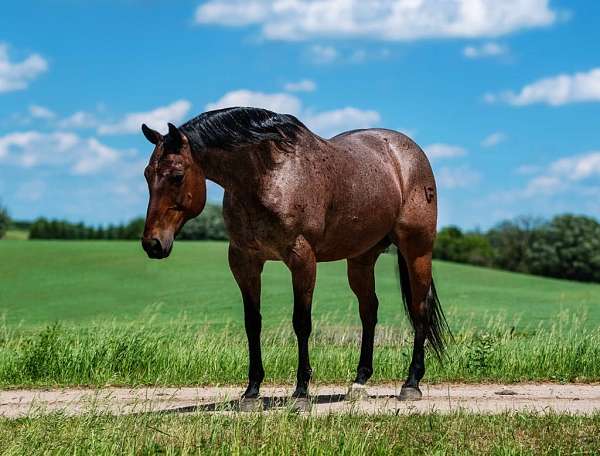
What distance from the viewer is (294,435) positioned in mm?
6926

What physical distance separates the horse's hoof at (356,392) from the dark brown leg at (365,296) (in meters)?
0.15

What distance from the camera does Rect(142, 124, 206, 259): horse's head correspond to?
756 centimetres

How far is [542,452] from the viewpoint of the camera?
696cm

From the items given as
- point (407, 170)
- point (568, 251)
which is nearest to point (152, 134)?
point (407, 170)

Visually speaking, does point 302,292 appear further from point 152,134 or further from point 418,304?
point 418,304

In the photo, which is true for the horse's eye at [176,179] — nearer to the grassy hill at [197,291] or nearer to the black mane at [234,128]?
the black mane at [234,128]

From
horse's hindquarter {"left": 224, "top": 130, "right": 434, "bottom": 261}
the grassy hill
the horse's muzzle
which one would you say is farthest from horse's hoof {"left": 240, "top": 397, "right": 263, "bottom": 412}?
the grassy hill

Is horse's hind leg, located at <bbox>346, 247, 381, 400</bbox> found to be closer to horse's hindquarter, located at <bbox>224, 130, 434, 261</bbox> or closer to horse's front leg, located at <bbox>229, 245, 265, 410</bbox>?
horse's hindquarter, located at <bbox>224, 130, 434, 261</bbox>

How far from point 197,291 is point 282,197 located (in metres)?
18.7

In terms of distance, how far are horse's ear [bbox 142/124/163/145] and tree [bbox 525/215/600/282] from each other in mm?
49610

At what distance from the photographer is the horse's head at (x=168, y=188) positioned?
756 centimetres

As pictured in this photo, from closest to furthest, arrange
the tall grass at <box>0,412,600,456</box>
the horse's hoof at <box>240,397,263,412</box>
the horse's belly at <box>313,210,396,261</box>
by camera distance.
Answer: the tall grass at <box>0,412,600,456</box> < the horse's hoof at <box>240,397,263,412</box> < the horse's belly at <box>313,210,396,261</box>

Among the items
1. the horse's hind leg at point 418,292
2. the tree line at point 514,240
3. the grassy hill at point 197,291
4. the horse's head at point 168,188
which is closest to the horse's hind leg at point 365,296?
the horse's hind leg at point 418,292

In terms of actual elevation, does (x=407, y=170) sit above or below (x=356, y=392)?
above
